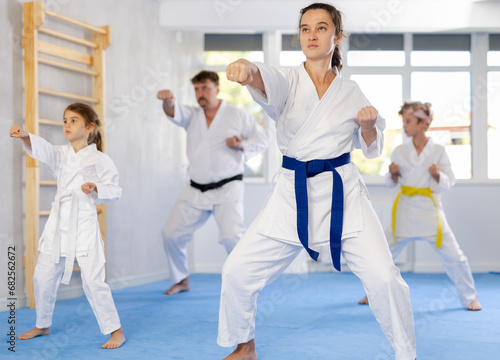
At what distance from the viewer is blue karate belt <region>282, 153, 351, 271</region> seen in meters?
2.07

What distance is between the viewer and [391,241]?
12.5 ft

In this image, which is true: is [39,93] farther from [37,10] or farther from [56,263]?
[56,263]

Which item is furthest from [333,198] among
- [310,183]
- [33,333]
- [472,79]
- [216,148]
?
[472,79]

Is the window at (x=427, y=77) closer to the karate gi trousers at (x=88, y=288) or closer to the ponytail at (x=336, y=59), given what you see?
the ponytail at (x=336, y=59)

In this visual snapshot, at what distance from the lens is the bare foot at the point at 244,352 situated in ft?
7.54

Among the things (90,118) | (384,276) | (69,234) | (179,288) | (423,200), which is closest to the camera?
(384,276)

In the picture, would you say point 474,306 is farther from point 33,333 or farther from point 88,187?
point 33,333

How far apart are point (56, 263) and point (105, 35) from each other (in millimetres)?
2185

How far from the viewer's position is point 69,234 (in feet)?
8.83

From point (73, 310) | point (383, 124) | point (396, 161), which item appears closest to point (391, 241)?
point (396, 161)

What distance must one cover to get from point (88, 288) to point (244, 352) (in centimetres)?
81

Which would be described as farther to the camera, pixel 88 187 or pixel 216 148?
pixel 216 148

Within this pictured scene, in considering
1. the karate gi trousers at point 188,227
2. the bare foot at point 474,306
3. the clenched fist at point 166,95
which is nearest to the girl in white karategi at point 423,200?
the bare foot at point 474,306

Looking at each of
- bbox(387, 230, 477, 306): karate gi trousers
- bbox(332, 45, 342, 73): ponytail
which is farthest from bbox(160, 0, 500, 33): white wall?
bbox(332, 45, 342, 73): ponytail
